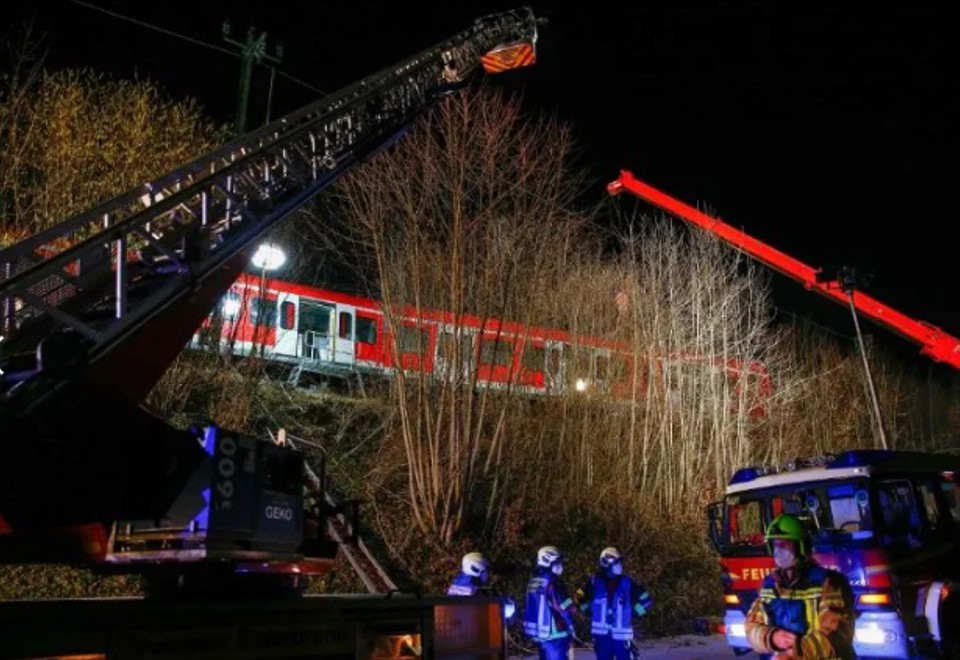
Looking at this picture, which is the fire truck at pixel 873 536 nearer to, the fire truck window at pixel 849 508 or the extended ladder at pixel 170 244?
the fire truck window at pixel 849 508

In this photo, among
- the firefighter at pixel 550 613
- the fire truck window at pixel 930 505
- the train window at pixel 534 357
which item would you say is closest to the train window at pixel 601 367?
the train window at pixel 534 357

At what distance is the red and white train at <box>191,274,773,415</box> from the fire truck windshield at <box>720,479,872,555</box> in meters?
4.18

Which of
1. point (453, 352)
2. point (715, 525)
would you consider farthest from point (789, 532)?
point (453, 352)

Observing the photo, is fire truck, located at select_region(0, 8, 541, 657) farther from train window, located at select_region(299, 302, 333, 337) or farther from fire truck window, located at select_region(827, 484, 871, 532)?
train window, located at select_region(299, 302, 333, 337)

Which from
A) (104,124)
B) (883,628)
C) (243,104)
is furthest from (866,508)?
(243,104)

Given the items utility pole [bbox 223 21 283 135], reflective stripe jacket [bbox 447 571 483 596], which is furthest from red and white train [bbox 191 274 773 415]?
reflective stripe jacket [bbox 447 571 483 596]

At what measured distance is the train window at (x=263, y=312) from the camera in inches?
489

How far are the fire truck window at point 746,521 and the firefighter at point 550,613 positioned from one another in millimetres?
3031

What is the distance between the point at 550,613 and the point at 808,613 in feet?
10.6

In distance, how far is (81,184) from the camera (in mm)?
10180

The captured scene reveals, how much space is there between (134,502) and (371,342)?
12448mm

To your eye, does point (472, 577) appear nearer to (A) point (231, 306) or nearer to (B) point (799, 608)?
(B) point (799, 608)

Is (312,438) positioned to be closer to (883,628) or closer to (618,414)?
(618,414)

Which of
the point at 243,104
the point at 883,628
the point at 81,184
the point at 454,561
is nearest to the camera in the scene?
the point at 883,628
